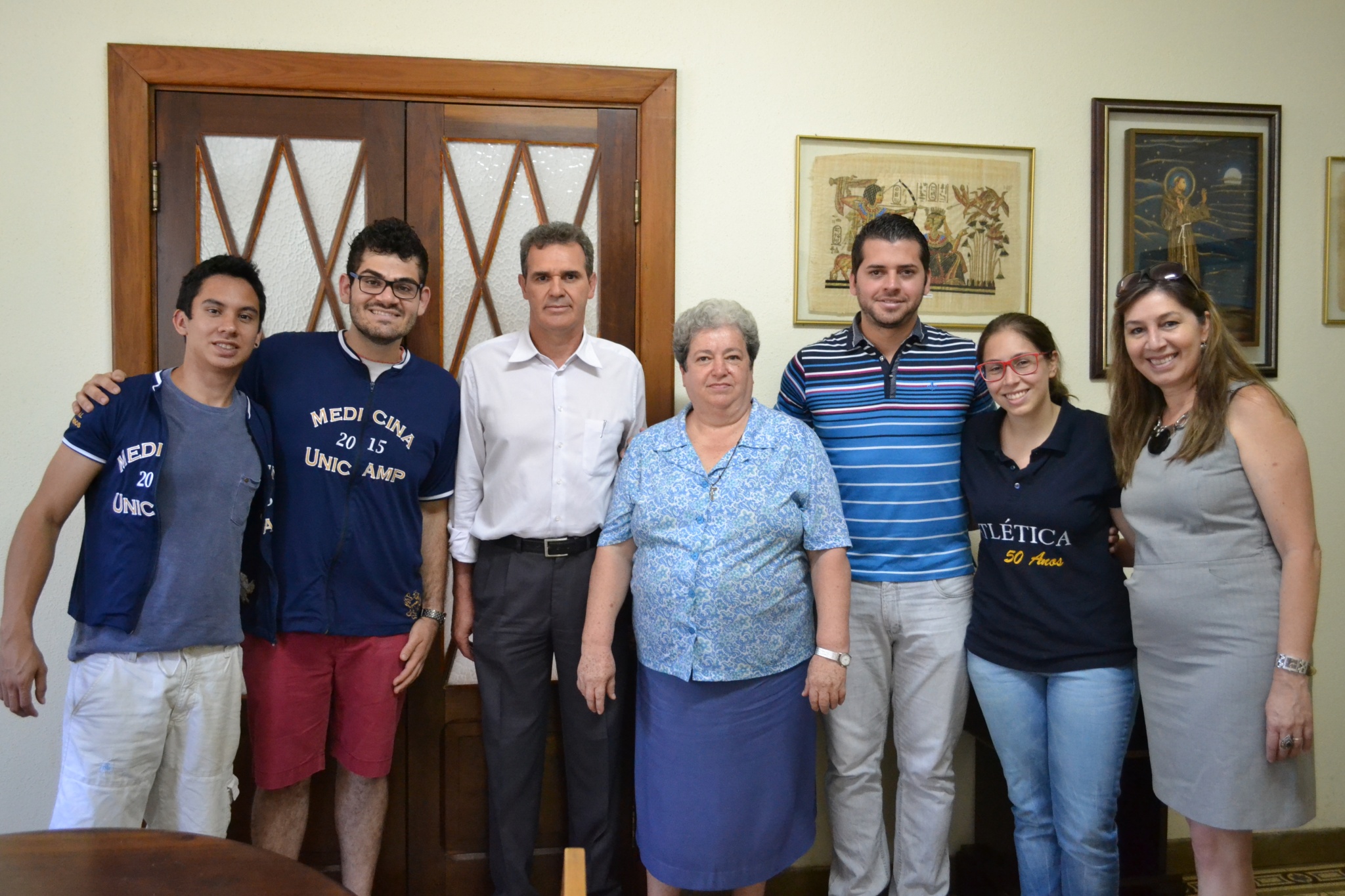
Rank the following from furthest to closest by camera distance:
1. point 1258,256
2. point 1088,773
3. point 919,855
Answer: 1. point 1258,256
2. point 919,855
3. point 1088,773

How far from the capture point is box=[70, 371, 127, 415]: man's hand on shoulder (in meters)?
1.75

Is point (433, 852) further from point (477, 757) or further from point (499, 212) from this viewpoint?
point (499, 212)

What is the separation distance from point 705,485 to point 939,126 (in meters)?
1.42

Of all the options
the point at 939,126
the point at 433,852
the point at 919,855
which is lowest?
the point at 433,852

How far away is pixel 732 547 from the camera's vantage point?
178 centimetres

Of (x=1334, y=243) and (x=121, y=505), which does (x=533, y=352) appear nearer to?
(x=121, y=505)

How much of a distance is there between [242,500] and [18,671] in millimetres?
555

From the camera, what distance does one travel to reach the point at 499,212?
7.80 ft

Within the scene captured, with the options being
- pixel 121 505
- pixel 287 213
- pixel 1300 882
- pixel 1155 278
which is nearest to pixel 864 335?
pixel 1155 278

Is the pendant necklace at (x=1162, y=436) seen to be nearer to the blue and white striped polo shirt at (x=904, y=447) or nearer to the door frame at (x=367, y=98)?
the blue and white striped polo shirt at (x=904, y=447)

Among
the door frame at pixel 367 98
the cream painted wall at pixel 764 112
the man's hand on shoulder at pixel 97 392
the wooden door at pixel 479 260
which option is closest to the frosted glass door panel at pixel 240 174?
the door frame at pixel 367 98

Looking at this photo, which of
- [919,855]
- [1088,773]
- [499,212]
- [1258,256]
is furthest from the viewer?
[1258,256]

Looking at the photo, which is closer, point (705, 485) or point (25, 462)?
point (705, 485)

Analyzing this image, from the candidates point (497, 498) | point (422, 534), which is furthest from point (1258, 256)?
point (422, 534)
